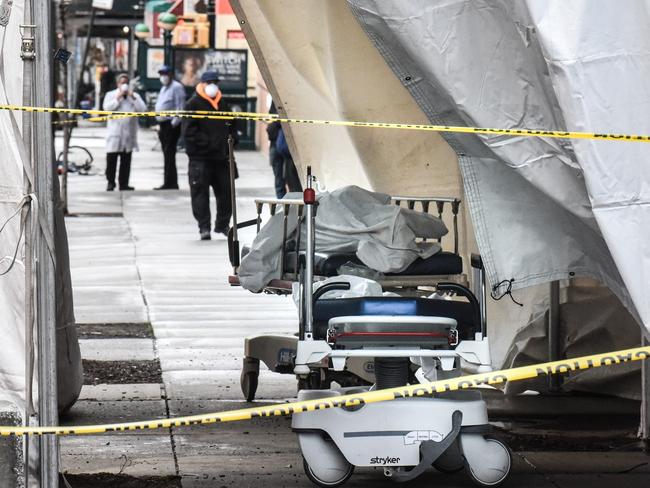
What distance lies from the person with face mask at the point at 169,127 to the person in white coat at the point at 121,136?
47cm

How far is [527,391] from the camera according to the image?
344 inches

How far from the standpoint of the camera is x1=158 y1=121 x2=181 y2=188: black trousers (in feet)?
72.9

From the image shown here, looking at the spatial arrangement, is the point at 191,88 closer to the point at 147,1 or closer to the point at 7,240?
the point at 147,1

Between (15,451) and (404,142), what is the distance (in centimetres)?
378

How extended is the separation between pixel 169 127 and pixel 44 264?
55.7 feet

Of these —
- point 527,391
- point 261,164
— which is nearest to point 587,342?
point 527,391

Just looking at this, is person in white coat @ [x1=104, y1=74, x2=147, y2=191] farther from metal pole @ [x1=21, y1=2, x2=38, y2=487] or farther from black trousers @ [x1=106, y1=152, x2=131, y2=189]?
metal pole @ [x1=21, y1=2, x2=38, y2=487]

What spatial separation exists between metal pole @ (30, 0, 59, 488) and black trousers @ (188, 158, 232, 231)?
427 inches

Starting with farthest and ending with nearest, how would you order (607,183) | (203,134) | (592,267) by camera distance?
1. (203,134)
2. (592,267)
3. (607,183)

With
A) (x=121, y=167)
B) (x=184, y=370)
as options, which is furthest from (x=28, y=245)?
(x=121, y=167)

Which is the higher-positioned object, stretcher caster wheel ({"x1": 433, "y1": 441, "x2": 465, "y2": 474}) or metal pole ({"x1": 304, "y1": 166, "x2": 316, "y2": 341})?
metal pole ({"x1": 304, "y1": 166, "x2": 316, "y2": 341})

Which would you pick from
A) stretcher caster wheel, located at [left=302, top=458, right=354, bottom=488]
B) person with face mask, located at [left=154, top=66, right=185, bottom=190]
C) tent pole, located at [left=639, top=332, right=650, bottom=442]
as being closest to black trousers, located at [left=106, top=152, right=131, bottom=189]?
person with face mask, located at [left=154, top=66, right=185, bottom=190]

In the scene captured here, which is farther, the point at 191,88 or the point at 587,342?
the point at 191,88

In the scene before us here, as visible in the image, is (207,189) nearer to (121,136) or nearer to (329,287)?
(121,136)
